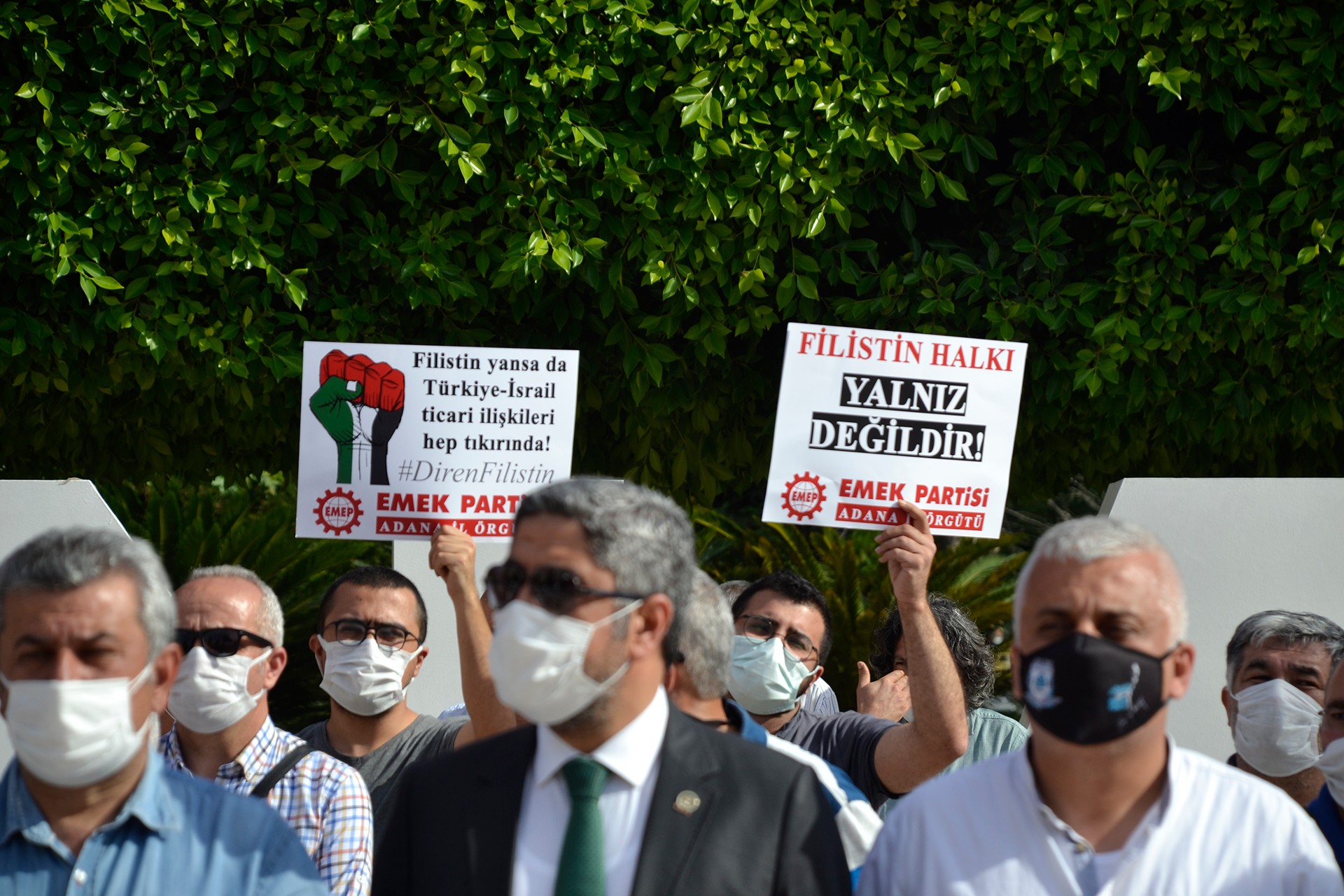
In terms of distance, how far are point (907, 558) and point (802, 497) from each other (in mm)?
642

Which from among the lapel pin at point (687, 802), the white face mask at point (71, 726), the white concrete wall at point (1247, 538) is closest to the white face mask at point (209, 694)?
the white face mask at point (71, 726)

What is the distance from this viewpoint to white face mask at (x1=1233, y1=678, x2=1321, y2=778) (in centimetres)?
441

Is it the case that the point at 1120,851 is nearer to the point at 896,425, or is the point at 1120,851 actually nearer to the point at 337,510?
the point at 896,425

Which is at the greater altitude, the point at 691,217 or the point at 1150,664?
the point at 691,217

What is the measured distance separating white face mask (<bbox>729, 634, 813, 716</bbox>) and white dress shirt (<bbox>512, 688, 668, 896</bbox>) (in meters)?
1.83

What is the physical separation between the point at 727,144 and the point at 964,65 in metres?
1.17

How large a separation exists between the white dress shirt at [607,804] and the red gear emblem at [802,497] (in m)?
2.23

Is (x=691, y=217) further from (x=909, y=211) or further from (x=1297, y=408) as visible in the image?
(x=1297, y=408)

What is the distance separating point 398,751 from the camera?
4535 mm

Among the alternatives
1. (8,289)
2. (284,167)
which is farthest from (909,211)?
(8,289)

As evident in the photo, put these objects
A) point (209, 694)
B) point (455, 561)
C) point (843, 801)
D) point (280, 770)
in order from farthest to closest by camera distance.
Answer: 1. point (455, 561)
2. point (209, 694)
3. point (280, 770)
4. point (843, 801)

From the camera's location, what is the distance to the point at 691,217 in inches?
243

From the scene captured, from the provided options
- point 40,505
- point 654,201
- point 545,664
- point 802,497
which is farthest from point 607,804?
point 40,505

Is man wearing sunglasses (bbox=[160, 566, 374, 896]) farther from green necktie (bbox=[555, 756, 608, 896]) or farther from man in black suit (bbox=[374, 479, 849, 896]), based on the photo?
green necktie (bbox=[555, 756, 608, 896])
